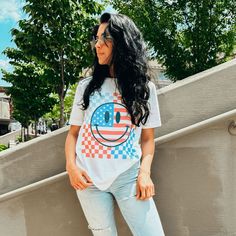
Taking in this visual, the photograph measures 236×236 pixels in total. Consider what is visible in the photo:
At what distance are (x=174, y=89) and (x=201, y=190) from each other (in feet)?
2.52

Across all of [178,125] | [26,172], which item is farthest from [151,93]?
[26,172]

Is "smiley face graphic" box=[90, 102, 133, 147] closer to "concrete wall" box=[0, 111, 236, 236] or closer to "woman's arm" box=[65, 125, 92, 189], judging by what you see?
"woman's arm" box=[65, 125, 92, 189]

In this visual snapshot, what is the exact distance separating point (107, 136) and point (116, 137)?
50mm

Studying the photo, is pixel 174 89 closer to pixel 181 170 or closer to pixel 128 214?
pixel 181 170

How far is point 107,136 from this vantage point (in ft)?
6.69

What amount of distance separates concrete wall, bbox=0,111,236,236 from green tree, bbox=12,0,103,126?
682 cm

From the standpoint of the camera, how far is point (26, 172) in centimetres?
271

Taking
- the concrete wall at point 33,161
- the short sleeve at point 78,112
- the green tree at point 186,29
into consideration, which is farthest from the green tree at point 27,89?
the short sleeve at point 78,112

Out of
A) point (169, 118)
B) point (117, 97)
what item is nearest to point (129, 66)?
point (117, 97)

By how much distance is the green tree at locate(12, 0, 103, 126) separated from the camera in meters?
9.16

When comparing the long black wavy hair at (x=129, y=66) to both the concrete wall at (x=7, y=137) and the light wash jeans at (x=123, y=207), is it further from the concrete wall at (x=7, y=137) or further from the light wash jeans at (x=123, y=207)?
the concrete wall at (x=7, y=137)

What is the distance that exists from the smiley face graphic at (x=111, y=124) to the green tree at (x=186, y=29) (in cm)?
746

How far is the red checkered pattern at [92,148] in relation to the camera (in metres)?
2.01

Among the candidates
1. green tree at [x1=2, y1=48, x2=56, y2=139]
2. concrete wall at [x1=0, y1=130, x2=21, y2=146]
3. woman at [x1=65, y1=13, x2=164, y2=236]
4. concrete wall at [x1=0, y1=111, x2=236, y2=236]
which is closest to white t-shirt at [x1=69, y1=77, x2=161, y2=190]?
woman at [x1=65, y1=13, x2=164, y2=236]
